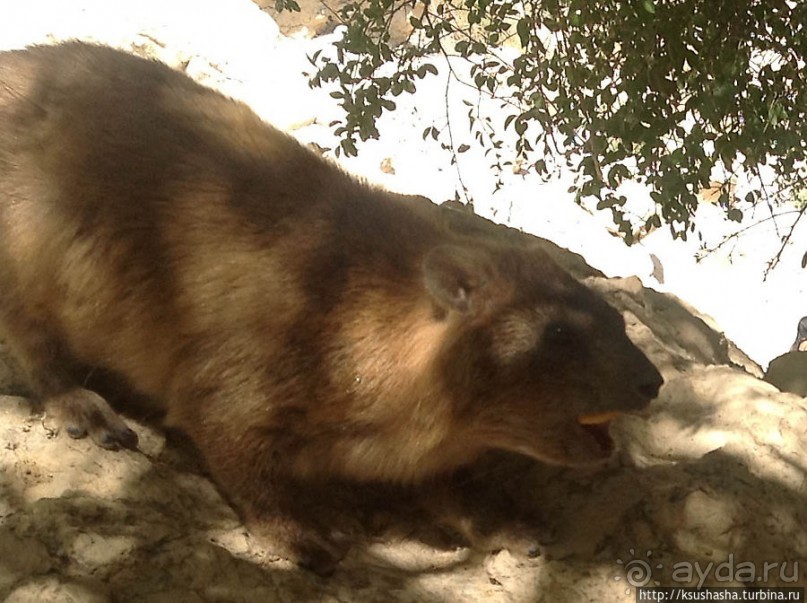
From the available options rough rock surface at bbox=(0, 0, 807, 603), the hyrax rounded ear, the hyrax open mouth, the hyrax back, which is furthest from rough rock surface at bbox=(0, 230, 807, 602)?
the hyrax rounded ear

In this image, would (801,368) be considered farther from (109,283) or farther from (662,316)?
(109,283)

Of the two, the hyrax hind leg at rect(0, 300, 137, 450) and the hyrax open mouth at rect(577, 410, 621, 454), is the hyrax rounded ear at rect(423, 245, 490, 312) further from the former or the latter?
the hyrax hind leg at rect(0, 300, 137, 450)

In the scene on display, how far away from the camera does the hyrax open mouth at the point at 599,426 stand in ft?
9.37

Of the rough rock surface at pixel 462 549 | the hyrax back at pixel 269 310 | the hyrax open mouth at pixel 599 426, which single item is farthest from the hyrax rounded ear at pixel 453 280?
the rough rock surface at pixel 462 549

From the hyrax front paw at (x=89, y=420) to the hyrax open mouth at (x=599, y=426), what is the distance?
1.62 m

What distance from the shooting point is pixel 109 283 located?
3318 millimetres

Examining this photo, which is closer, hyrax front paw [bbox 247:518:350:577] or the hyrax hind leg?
hyrax front paw [bbox 247:518:350:577]

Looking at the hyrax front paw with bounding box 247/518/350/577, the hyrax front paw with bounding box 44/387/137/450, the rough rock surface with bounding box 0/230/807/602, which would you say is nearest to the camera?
the rough rock surface with bounding box 0/230/807/602

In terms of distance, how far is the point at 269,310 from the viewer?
3.12 metres

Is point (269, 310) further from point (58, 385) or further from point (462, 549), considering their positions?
point (462, 549)

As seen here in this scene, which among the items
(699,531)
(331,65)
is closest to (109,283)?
(331,65)

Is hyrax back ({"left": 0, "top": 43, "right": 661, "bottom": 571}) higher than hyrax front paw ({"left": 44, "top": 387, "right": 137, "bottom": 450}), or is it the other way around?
hyrax back ({"left": 0, "top": 43, "right": 661, "bottom": 571})

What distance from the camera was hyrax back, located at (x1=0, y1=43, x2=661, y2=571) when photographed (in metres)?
2.90

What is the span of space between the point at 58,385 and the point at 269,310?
3.03 feet
